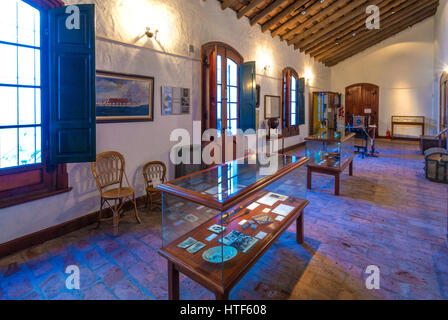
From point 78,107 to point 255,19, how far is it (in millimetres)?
5171

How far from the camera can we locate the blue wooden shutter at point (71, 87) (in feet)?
9.74

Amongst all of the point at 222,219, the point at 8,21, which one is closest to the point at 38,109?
the point at 8,21

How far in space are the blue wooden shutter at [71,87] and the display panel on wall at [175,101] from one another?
145 cm

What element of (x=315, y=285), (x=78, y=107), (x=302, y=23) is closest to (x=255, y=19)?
(x=302, y=23)

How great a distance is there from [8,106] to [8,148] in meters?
0.46

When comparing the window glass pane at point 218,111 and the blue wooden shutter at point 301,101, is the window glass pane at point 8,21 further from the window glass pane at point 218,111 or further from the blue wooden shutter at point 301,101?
the blue wooden shutter at point 301,101

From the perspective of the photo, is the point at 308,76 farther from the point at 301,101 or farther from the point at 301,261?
the point at 301,261

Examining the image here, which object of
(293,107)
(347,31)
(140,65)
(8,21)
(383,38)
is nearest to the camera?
(8,21)

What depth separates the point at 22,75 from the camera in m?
2.95

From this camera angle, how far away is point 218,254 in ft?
6.39

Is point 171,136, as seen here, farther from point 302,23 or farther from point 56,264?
point 302,23

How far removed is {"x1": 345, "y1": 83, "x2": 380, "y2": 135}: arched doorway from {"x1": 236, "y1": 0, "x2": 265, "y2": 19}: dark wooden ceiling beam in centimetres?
905

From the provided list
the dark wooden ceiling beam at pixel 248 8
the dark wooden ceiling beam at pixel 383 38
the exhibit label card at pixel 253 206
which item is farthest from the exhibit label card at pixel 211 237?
the dark wooden ceiling beam at pixel 383 38

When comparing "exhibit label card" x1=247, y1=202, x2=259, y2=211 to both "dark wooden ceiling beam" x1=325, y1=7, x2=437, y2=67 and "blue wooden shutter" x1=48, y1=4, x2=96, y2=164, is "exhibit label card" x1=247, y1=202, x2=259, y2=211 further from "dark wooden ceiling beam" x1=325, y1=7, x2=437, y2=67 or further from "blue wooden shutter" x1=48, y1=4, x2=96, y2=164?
"dark wooden ceiling beam" x1=325, y1=7, x2=437, y2=67
